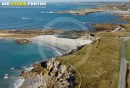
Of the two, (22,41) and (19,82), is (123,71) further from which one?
(22,41)

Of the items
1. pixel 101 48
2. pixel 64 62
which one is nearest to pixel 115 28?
pixel 101 48

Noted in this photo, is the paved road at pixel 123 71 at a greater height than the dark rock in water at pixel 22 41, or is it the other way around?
the paved road at pixel 123 71

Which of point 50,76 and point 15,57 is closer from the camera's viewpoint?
point 50,76

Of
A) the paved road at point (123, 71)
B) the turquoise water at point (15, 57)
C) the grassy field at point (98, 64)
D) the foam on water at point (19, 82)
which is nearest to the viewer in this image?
the paved road at point (123, 71)

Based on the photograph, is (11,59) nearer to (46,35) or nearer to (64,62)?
(64,62)

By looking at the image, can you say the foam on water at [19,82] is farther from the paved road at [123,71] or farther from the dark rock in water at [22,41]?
the dark rock in water at [22,41]

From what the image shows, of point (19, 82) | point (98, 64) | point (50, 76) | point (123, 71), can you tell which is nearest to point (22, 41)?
point (19, 82)

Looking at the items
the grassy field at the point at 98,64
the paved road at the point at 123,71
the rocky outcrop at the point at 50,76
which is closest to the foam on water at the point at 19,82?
the rocky outcrop at the point at 50,76
